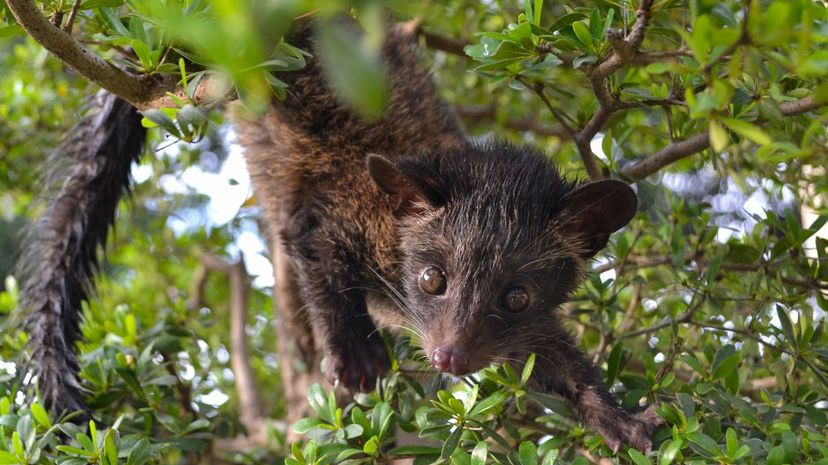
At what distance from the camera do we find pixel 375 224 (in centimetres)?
345

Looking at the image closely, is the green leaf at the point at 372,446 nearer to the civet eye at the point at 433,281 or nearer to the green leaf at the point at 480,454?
the green leaf at the point at 480,454

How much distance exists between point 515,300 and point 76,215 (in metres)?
2.28

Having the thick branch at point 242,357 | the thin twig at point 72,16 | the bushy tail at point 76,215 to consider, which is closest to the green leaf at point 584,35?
the thin twig at point 72,16

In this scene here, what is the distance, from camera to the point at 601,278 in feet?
10.6

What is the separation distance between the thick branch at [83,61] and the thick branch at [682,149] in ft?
5.98

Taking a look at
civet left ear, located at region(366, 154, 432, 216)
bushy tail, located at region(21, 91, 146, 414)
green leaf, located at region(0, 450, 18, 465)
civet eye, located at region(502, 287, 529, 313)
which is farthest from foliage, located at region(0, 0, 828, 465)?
civet left ear, located at region(366, 154, 432, 216)

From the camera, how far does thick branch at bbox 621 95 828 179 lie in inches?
94.7

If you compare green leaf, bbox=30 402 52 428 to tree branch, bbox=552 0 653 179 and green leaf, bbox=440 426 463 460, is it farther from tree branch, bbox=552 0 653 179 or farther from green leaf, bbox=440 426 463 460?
tree branch, bbox=552 0 653 179

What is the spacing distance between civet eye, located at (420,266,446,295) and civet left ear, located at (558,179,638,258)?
1.76 ft

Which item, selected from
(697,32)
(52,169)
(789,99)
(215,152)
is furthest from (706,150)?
(215,152)

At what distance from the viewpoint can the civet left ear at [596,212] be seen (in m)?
2.85

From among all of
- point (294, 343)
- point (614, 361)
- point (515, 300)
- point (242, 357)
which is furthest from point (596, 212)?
point (242, 357)

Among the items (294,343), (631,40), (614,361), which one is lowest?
(294,343)

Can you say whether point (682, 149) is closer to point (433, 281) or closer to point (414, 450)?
point (433, 281)
